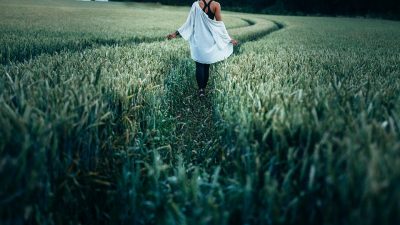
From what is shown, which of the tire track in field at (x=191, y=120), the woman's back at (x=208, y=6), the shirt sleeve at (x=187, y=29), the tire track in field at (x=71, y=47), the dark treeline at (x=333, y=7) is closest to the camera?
the tire track in field at (x=191, y=120)

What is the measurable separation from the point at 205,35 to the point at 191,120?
1735mm

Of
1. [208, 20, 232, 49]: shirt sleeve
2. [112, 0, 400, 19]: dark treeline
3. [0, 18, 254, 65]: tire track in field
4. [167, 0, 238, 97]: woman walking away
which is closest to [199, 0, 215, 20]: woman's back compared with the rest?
[167, 0, 238, 97]: woman walking away

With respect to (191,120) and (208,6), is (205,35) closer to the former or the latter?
(208,6)

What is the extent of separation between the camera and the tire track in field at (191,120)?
304 cm

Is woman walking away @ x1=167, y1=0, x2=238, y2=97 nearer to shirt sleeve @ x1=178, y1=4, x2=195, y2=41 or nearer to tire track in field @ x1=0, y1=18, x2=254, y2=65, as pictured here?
shirt sleeve @ x1=178, y1=4, x2=195, y2=41

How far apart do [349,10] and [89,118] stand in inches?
2708

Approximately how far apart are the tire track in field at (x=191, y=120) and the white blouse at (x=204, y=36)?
0.54 metres

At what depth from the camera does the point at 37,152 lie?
159 centimetres

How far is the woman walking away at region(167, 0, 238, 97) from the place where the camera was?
17.4ft

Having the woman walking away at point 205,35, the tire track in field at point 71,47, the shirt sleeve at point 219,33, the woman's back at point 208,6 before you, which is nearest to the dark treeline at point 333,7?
the tire track in field at point 71,47

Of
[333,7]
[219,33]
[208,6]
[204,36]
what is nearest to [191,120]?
[204,36]

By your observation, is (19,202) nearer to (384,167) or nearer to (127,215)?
(127,215)

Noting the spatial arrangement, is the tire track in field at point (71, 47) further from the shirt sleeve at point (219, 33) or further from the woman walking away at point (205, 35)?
the shirt sleeve at point (219, 33)

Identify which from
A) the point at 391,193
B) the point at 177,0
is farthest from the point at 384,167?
the point at 177,0
